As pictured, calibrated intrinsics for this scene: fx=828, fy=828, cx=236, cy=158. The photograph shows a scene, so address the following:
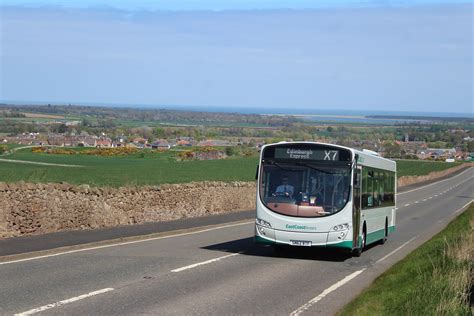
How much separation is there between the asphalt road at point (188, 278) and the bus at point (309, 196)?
24.8 inches

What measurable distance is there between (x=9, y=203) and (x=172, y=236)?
4.86 metres

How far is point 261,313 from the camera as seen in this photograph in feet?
37.6

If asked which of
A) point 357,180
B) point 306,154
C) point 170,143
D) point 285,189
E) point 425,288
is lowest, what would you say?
point 170,143

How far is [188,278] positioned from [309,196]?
188 inches

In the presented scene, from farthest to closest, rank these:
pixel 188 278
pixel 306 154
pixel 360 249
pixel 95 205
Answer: pixel 95 205 → pixel 360 249 → pixel 306 154 → pixel 188 278

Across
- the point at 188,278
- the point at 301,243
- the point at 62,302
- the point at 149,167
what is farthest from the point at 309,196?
the point at 149,167

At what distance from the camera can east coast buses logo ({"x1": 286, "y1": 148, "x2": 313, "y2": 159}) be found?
18969 mm

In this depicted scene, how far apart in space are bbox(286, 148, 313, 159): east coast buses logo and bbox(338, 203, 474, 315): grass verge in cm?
322

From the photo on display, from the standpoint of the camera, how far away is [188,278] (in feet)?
48.2

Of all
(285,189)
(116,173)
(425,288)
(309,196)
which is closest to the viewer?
(425,288)

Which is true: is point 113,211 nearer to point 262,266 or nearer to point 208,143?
point 262,266

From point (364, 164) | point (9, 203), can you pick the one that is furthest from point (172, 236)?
point (364, 164)

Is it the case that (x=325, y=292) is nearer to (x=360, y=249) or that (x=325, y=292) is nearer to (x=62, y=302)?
(x=62, y=302)

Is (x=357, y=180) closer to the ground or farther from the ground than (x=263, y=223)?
farther from the ground
